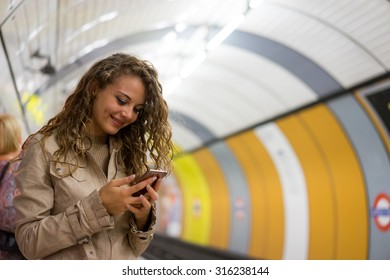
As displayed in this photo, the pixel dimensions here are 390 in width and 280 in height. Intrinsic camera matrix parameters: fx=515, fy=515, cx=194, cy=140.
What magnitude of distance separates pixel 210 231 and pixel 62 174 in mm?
17648

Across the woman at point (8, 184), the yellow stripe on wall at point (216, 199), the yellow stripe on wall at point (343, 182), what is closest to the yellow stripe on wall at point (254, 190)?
the yellow stripe on wall at point (216, 199)

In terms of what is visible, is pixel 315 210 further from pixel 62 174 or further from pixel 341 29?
pixel 62 174

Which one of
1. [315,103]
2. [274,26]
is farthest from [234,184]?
[274,26]

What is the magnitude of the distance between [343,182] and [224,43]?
3.57m

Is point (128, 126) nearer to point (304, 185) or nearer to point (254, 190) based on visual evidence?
point (304, 185)

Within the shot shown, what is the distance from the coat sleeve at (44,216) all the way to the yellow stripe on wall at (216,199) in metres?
14.6

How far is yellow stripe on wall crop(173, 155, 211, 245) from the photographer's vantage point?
65.9ft

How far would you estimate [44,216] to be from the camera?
251 centimetres

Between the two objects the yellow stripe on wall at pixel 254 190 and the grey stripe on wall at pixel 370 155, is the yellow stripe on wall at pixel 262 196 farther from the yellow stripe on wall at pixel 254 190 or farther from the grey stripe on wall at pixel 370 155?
the grey stripe on wall at pixel 370 155

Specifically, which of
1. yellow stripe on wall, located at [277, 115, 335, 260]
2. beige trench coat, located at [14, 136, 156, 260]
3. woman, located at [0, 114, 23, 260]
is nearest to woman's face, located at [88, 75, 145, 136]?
beige trench coat, located at [14, 136, 156, 260]

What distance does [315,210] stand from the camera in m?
11.4

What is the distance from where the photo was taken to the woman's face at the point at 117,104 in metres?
2.69

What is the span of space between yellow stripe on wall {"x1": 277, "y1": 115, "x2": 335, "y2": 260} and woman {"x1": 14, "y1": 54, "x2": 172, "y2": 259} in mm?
8210

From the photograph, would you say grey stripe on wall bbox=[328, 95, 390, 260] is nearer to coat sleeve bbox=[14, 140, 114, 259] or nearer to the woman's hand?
the woman's hand
